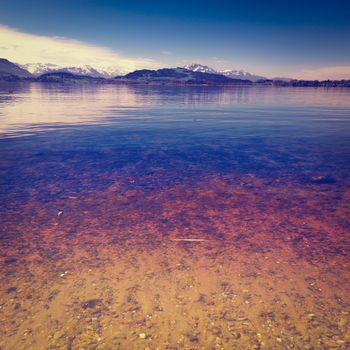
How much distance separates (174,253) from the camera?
722cm

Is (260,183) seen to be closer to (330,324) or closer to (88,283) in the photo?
(330,324)

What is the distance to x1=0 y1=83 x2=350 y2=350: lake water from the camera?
4.97 m

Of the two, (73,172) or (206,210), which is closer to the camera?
(206,210)

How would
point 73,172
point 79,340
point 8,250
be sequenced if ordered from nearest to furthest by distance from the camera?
point 79,340, point 8,250, point 73,172

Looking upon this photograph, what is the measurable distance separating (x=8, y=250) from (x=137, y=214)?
3912 mm

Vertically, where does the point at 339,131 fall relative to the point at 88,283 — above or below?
above

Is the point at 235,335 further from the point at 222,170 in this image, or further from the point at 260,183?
the point at 222,170

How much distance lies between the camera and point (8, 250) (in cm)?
720

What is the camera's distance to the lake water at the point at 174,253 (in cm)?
497

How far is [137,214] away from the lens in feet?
30.9

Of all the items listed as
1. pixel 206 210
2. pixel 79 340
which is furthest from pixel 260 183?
pixel 79 340

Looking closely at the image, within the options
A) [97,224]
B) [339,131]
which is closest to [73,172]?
[97,224]

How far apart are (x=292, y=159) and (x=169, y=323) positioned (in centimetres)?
1419

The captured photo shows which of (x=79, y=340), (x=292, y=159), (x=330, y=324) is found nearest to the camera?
(x=79, y=340)
